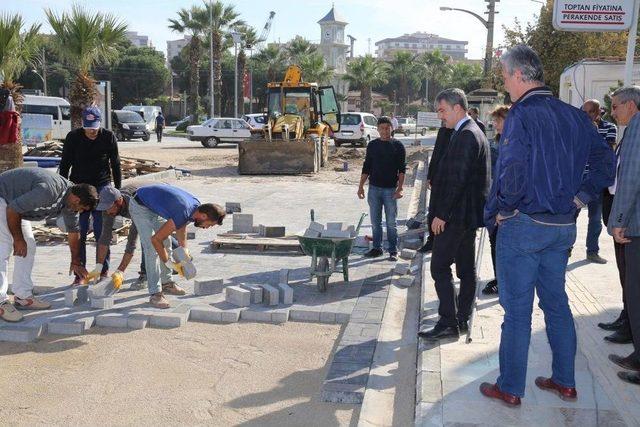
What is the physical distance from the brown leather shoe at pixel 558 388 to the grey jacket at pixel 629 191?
1023 mm

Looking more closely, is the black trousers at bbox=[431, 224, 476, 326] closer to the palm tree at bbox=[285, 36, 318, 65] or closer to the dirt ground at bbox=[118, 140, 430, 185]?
the dirt ground at bbox=[118, 140, 430, 185]

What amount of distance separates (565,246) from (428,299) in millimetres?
2816

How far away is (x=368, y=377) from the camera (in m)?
4.73

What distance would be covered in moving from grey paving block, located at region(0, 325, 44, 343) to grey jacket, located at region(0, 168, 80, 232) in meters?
0.93

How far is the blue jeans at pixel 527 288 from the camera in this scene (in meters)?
3.68

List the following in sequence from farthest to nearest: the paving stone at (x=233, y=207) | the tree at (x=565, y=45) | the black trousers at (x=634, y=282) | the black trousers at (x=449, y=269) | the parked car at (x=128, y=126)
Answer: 1. the parked car at (x=128, y=126)
2. the tree at (x=565, y=45)
3. the paving stone at (x=233, y=207)
4. the black trousers at (x=449, y=269)
5. the black trousers at (x=634, y=282)

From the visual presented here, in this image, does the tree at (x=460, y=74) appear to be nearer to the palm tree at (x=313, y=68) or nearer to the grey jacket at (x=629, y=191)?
the palm tree at (x=313, y=68)

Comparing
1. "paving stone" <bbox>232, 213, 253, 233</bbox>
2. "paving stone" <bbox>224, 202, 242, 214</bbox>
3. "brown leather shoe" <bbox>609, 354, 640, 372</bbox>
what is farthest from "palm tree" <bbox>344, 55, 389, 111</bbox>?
"brown leather shoe" <bbox>609, 354, 640, 372</bbox>

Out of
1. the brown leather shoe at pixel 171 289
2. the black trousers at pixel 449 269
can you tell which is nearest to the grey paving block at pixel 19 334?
the brown leather shoe at pixel 171 289

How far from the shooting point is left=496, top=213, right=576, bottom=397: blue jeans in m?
3.68

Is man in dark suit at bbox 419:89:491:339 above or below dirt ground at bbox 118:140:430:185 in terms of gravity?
above

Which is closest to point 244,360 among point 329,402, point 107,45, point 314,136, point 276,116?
point 329,402

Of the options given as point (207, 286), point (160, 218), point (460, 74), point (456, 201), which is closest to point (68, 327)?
point (160, 218)

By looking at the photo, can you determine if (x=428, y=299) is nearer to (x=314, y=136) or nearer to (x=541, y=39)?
(x=314, y=136)
